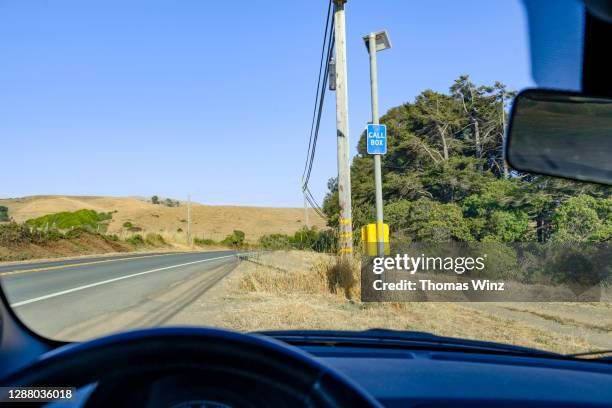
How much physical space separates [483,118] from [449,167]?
3512 mm

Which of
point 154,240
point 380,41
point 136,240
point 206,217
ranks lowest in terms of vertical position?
point 154,240

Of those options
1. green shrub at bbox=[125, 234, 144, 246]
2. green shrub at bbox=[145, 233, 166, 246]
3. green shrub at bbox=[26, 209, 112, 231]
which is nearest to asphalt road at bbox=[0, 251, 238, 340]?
green shrub at bbox=[26, 209, 112, 231]

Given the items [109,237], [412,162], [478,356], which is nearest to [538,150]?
[478,356]

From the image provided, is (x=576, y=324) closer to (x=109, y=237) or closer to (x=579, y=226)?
(x=579, y=226)

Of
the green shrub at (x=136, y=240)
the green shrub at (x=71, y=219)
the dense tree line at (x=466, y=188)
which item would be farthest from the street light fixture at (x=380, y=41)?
the green shrub at (x=136, y=240)

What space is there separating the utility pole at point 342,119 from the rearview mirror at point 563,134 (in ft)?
30.5

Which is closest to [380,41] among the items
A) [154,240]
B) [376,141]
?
[376,141]

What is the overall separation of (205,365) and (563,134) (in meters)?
1.38

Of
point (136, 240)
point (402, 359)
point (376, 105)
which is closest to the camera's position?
point (402, 359)

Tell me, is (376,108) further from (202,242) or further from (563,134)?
(202,242)

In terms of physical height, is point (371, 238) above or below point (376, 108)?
below

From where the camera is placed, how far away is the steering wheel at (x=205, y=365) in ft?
4.00

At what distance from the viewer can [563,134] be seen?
1.88 meters

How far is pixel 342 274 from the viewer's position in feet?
32.8
